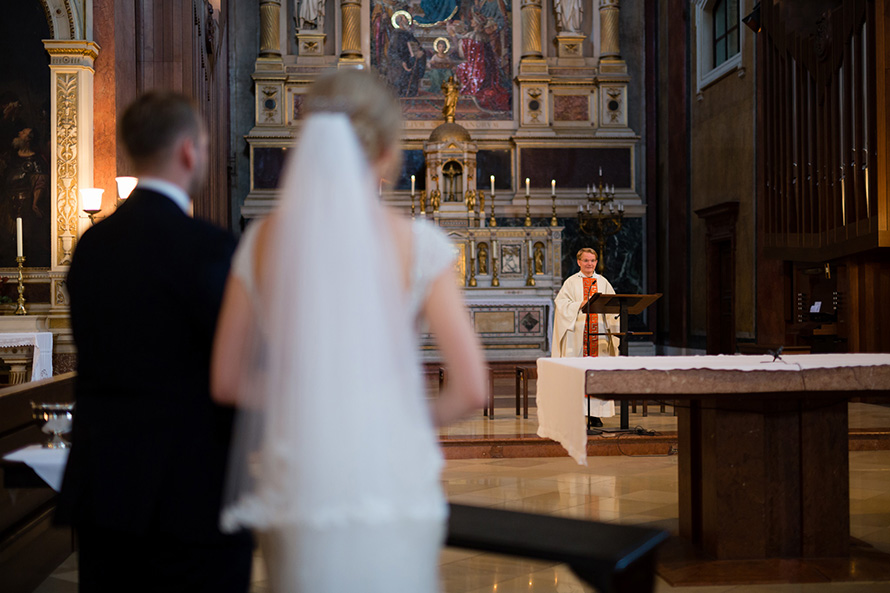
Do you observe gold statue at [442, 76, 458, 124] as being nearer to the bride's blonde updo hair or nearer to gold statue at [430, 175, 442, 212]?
gold statue at [430, 175, 442, 212]

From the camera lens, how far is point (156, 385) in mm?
1903

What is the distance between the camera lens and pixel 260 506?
1761mm

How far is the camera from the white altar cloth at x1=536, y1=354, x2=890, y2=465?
444 cm

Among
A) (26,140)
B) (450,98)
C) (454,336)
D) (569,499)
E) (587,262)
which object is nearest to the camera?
(454,336)

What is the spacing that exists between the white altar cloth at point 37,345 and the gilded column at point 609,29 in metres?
12.7

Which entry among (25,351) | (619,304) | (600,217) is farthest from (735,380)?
(600,217)

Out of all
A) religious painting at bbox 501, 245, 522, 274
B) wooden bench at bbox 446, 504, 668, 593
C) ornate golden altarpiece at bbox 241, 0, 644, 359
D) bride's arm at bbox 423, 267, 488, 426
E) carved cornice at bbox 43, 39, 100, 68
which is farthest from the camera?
ornate golden altarpiece at bbox 241, 0, 644, 359

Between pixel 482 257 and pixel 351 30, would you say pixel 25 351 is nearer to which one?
pixel 482 257

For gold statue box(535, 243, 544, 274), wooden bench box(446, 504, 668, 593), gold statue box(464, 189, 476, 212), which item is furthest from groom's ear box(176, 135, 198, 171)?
gold statue box(464, 189, 476, 212)

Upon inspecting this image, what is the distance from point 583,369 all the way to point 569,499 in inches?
79.5

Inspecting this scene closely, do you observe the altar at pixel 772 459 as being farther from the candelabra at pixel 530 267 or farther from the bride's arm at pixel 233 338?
the candelabra at pixel 530 267

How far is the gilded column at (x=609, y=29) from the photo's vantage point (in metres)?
17.5

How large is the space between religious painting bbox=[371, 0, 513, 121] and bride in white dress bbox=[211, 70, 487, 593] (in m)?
16.0

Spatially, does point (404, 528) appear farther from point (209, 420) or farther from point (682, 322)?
point (682, 322)
